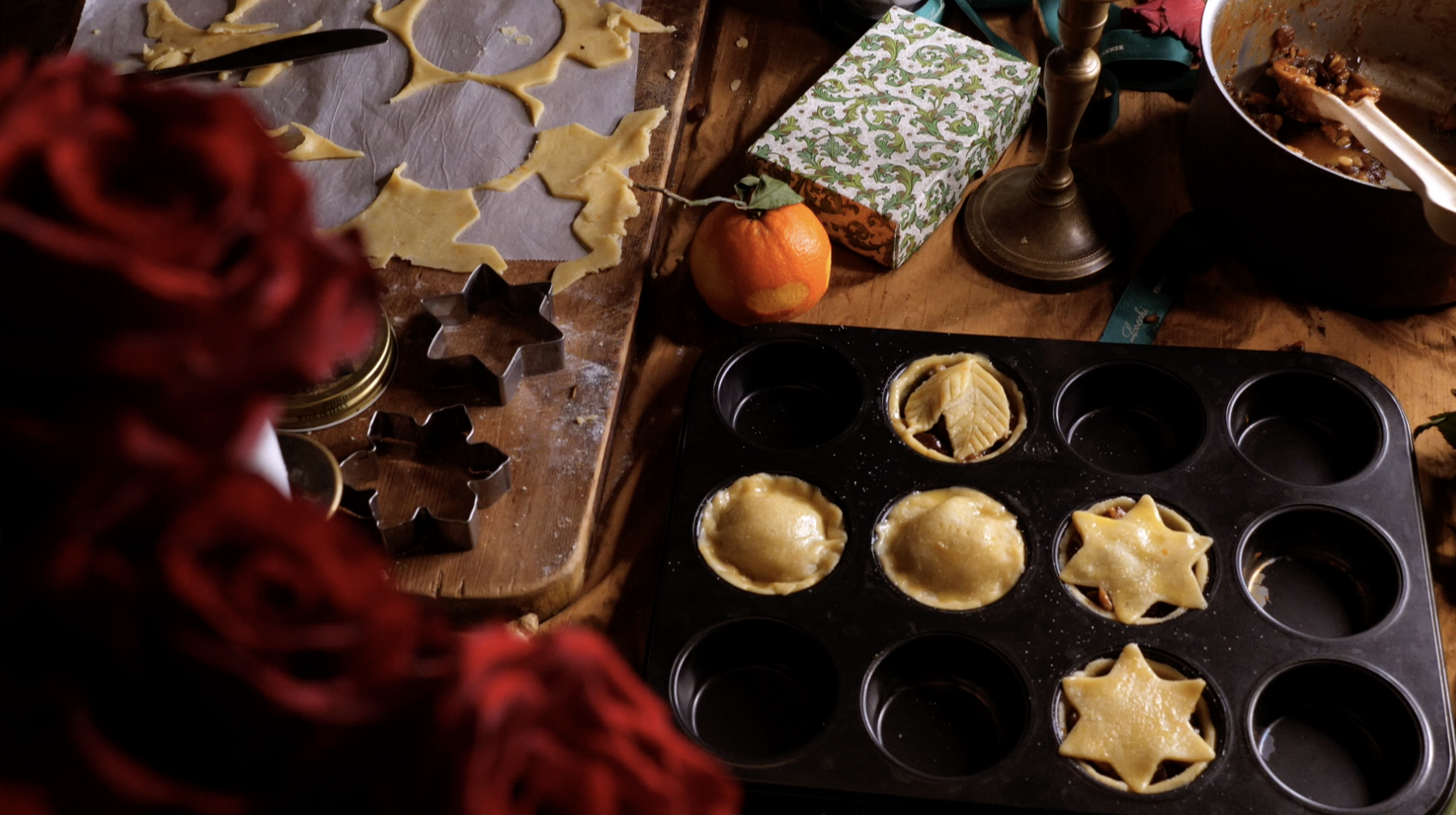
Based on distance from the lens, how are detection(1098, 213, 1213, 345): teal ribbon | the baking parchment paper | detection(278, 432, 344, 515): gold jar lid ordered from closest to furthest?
detection(278, 432, 344, 515): gold jar lid → detection(1098, 213, 1213, 345): teal ribbon → the baking parchment paper

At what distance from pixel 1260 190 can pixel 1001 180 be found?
0.37 meters

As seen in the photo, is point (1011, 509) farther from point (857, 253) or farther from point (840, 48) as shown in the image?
point (840, 48)

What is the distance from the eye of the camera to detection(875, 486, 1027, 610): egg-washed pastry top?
122 centimetres

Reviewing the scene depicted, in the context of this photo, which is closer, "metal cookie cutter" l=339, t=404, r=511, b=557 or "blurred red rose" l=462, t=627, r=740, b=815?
"blurred red rose" l=462, t=627, r=740, b=815

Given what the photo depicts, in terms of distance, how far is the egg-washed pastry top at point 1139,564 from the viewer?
121cm

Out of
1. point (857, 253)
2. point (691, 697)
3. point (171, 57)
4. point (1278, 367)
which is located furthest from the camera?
point (171, 57)

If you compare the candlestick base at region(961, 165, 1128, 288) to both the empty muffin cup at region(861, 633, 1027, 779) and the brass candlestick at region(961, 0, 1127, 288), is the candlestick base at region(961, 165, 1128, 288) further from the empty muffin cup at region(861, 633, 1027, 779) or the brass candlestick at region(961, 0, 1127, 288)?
the empty muffin cup at region(861, 633, 1027, 779)

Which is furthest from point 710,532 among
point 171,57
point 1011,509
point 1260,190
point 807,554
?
point 171,57

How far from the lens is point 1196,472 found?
130cm

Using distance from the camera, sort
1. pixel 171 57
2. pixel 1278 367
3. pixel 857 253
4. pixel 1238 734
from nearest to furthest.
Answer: pixel 1238 734, pixel 1278 367, pixel 857 253, pixel 171 57

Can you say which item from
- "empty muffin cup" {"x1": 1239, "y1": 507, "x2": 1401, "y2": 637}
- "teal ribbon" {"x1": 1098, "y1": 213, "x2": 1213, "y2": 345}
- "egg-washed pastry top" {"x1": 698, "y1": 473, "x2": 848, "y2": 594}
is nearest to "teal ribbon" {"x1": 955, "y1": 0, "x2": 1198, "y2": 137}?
"teal ribbon" {"x1": 1098, "y1": 213, "x2": 1213, "y2": 345}

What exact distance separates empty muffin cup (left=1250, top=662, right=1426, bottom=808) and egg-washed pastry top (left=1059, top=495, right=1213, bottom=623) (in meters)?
0.12

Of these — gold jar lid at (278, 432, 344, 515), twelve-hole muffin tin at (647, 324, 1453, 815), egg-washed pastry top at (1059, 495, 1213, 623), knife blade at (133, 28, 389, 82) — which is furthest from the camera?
knife blade at (133, 28, 389, 82)

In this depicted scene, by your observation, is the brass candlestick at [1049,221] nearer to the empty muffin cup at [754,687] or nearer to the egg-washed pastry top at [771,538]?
the egg-washed pastry top at [771,538]
